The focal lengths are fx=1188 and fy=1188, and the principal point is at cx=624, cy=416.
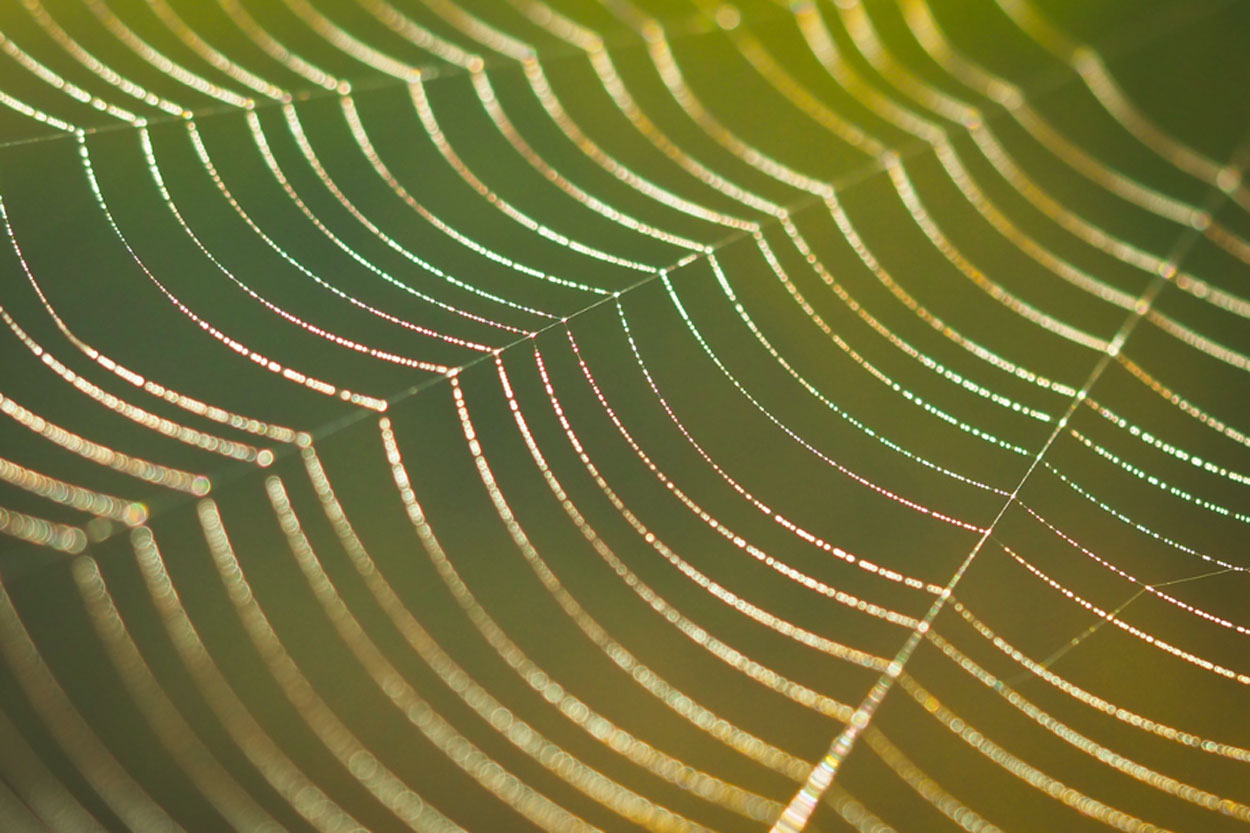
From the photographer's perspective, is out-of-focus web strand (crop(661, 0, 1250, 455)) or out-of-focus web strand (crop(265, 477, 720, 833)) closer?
out-of-focus web strand (crop(265, 477, 720, 833))

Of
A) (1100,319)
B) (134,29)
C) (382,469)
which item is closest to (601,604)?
(382,469)

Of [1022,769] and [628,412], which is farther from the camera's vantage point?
[628,412]

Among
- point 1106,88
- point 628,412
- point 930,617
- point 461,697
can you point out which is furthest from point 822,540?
point 1106,88

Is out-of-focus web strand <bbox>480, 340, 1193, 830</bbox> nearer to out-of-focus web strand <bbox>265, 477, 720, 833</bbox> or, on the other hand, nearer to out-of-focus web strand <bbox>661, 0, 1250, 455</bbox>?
out-of-focus web strand <bbox>265, 477, 720, 833</bbox>

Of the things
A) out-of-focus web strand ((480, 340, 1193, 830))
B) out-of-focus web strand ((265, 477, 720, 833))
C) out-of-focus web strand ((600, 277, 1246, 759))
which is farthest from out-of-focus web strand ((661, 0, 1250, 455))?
out-of-focus web strand ((265, 477, 720, 833))

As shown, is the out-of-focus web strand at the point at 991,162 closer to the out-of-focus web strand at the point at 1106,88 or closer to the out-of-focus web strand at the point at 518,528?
the out-of-focus web strand at the point at 1106,88

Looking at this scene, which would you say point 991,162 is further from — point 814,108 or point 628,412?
point 628,412

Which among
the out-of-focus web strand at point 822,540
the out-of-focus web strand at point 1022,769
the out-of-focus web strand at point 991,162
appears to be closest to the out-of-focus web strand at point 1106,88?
the out-of-focus web strand at point 991,162

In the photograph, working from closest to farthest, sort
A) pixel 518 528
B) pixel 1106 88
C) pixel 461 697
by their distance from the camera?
pixel 461 697 < pixel 518 528 < pixel 1106 88

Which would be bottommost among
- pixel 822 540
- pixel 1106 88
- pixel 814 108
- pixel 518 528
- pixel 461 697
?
pixel 461 697
